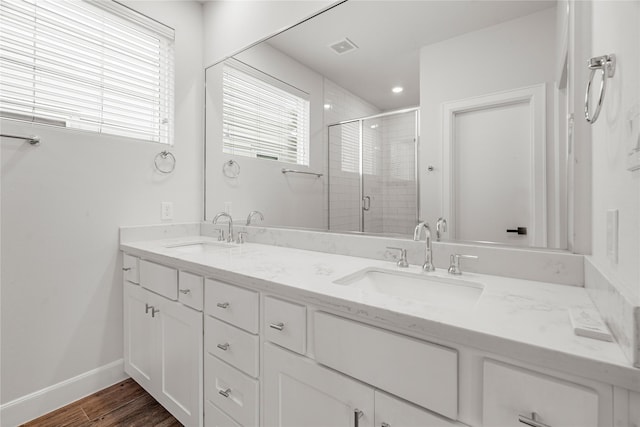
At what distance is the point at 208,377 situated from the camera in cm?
128

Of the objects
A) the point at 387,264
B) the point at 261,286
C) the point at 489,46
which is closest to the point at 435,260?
the point at 387,264

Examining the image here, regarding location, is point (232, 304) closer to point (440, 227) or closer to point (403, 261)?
point (403, 261)

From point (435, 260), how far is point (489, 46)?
85 centimetres

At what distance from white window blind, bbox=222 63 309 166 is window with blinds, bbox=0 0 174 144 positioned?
427 millimetres

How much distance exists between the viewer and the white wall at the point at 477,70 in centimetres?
103

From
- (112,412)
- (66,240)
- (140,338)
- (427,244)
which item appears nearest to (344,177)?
(427,244)

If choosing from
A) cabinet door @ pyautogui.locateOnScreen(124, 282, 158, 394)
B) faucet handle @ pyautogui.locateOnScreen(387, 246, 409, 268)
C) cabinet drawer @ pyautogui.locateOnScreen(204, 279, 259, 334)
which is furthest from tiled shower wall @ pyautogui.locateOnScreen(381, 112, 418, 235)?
cabinet door @ pyautogui.locateOnScreen(124, 282, 158, 394)

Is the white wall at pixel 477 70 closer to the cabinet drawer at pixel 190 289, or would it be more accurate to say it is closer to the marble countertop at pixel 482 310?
the marble countertop at pixel 482 310

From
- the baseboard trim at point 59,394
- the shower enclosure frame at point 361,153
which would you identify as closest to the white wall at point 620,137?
the shower enclosure frame at point 361,153

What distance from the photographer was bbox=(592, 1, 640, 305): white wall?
532mm

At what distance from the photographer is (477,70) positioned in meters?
1.14

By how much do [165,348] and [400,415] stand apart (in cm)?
126

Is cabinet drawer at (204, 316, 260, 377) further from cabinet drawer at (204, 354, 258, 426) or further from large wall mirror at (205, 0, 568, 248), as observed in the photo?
large wall mirror at (205, 0, 568, 248)

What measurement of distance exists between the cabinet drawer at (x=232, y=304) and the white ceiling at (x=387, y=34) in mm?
→ 1014
